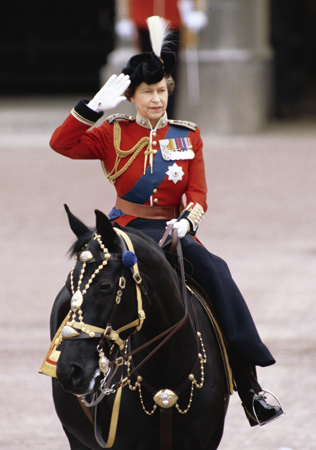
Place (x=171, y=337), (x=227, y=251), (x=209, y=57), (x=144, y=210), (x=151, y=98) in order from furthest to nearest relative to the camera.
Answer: (x=209, y=57) < (x=227, y=251) < (x=144, y=210) < (x=151, y=98) < (x=171, y=337)

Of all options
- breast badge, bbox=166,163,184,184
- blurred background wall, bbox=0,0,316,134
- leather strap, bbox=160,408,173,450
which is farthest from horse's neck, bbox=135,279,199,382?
blurred background wall, bbox=0,0,316,134

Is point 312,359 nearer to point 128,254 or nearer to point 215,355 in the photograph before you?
point 215,355

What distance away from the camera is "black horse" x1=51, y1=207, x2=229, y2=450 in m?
2.36

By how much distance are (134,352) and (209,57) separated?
436 inches

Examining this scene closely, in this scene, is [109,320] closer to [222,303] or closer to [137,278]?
[137,278]

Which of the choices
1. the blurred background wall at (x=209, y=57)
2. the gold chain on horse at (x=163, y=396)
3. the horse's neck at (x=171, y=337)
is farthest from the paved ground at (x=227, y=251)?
the horse's neck at (x=171, y=337)

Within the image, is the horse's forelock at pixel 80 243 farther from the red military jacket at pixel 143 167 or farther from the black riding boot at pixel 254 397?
the black riding boot at pixel 254 397

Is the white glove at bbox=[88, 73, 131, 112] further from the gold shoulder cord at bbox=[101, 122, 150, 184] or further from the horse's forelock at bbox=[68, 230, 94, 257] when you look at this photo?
the horse's forelock at bbox=[68, 230, 94, 257]

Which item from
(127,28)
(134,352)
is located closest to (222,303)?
(134,352)

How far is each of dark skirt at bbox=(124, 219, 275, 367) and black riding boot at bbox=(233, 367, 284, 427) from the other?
0.11 meters

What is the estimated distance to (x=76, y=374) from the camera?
7.64 ft

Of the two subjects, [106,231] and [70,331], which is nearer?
[70,331]

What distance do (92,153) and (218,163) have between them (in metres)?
8.52

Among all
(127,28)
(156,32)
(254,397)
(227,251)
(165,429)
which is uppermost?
(156,32)
